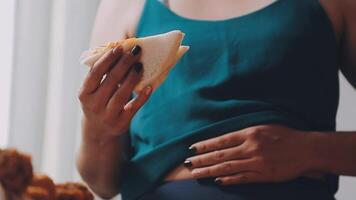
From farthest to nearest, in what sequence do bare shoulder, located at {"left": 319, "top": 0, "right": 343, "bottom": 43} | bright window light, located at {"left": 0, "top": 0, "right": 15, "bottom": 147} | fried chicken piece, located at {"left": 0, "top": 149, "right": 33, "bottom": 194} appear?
1. bright window light, located at {"left": 0, "top": 0, "right": 15, "bottom": 147}
2. bare shoulder, located at {"left": 319, "top": 0, "right": 343, "bottom": 43}
3. fried chicken piece, located at {"left": 0, "top": 149, "right": 33, "bottom": 194}

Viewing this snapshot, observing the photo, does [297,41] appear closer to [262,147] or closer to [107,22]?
[262,147]

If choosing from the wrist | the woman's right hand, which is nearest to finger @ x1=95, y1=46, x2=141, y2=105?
the woman's right hand

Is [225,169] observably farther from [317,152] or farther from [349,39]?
[349,39]

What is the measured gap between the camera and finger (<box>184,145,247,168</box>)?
651mm

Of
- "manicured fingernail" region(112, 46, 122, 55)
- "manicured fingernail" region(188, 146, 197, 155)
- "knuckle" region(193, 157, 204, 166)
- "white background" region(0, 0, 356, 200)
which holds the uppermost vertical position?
"manicured fingernail" region(112, 46, 122, 55)

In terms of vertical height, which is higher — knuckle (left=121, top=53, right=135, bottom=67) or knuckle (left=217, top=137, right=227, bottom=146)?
knuckle (left=121, top=53, right=135, bottom=67)

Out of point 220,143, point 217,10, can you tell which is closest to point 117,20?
point 217,10

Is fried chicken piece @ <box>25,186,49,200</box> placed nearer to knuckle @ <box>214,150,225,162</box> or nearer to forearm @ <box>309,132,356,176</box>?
knuckle @ <box>214,150,225,162</box>

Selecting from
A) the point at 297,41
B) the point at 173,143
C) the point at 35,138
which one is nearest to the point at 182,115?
the point at 173,143

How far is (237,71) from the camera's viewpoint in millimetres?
674

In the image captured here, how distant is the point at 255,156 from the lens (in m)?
0.65

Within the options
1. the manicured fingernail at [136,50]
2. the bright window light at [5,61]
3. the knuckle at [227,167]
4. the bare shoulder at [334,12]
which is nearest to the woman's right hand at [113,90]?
the manicured fingernail at [136,50]

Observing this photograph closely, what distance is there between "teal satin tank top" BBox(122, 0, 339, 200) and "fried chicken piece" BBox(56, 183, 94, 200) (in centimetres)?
5

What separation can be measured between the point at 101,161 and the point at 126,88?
151 millimetres
